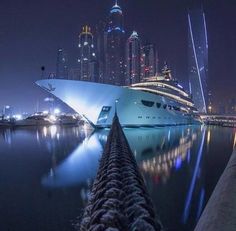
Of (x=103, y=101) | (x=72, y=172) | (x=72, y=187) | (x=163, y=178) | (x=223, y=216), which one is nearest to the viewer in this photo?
(x=223, y=216)

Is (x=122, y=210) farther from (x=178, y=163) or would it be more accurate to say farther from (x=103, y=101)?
(x=103, y=101)

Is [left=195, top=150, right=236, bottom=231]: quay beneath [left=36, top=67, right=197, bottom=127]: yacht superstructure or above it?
beneath

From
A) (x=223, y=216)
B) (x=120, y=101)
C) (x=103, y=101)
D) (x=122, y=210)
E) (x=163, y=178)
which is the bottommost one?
(x=163, y=178)

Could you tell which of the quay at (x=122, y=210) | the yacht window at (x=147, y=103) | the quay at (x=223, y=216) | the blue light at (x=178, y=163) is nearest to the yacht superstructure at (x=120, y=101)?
the yacht window at (x=147, y=103)

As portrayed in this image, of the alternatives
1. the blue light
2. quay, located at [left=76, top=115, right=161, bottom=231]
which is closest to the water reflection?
the blue light

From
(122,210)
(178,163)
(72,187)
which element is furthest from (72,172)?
(122,210)

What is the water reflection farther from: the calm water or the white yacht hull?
the white yacht hull

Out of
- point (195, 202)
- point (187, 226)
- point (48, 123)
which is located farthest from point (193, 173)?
point (48, 123)

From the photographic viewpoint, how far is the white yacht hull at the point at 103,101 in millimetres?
46656

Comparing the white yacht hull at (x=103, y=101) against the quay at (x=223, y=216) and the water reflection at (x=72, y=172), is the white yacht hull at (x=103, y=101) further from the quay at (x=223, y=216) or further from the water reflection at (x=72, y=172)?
the quay at (x=223, y=216)

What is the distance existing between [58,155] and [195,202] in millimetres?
13108

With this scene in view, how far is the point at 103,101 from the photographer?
162 feet

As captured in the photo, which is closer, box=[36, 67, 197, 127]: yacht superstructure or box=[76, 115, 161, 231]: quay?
box=[76, 115, 161, 231]: quay

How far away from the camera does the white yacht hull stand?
4666cm
